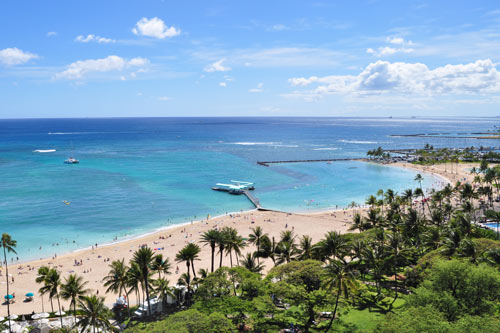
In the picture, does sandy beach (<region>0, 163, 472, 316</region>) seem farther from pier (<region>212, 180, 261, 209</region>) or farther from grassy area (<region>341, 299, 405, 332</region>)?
grassy area (<region>341, 299, 405, 332</region>)

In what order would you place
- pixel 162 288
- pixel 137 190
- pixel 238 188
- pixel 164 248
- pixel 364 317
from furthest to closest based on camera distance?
pixel 238 188 < pixel 137 190 < pixel 164 248 < pixel 162 288 < pixel 364 317

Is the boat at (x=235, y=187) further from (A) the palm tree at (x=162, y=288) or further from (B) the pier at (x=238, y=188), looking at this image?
(A) the palm tree at (x=162, y=288)

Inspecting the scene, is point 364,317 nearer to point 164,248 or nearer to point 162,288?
point 162,288

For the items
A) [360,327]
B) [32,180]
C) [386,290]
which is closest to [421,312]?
[360,327]

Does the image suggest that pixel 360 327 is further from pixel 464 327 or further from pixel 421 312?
pixel 464 327

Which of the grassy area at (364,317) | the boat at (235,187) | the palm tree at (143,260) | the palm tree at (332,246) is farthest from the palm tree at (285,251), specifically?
the boat at (235,187)

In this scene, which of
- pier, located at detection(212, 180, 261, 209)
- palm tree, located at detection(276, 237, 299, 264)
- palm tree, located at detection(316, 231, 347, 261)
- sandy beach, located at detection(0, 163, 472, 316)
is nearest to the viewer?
palm tree, located at detection(316, 231, 347, 261)

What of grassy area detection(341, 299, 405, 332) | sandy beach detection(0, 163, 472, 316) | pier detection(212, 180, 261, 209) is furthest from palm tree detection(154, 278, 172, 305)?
pier detection(212, 180, 261, 209)

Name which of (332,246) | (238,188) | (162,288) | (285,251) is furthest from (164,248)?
(238,188)
